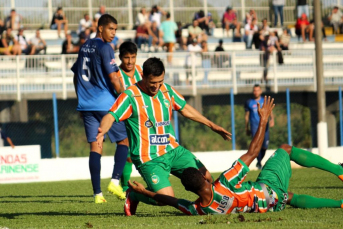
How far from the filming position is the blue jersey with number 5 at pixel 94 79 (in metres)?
9.95

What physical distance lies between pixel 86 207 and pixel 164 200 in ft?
7.31

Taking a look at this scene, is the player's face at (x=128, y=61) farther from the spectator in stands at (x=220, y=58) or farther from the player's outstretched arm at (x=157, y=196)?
the spectator in stands at (x=220, y=58)

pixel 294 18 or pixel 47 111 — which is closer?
pixel 47 111

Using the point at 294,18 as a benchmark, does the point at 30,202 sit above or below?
below

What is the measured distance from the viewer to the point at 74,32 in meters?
25.7

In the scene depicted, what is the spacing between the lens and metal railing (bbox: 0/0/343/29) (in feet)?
85.2

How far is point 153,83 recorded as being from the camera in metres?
7.92

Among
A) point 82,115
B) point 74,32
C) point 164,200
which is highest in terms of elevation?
point 74,32

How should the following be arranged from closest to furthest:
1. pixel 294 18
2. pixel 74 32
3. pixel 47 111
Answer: pixel 47 111 → pixel 74 32 → pixel 294 18

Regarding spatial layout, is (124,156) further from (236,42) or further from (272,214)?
(236,42)

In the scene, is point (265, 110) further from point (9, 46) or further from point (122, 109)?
point (9, 46)

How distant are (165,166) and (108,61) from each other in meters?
2.31

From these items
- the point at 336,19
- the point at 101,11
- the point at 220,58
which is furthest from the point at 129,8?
the point at 336,19

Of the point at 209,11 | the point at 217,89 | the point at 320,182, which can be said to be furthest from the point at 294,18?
the point at 320,182
